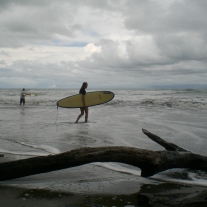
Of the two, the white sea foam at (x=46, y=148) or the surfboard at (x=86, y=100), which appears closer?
the white sea foam at (x=46, y=148)

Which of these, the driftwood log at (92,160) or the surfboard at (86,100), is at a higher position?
the surfboard at (86,100)

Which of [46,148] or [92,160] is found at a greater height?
[92,160]

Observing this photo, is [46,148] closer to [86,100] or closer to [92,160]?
[92,160]

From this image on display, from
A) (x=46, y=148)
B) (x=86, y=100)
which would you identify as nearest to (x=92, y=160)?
(x=46, y=148)

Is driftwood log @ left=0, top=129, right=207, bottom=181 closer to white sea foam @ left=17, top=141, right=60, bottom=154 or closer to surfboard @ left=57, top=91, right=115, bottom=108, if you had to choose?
white sea foam @ left=17, top=141, right=60, bottom=154

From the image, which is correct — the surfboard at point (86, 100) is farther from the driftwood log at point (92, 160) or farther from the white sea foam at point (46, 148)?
the driftwood log at point (92, 160)

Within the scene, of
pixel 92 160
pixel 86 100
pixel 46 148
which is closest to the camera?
pixel 92 160

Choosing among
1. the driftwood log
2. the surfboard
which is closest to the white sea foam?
the driftwood log

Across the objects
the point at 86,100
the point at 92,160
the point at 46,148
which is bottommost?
the point at 46,148

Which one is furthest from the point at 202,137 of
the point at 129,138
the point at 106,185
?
the point at 106,185

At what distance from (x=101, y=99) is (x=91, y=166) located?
31.4ft

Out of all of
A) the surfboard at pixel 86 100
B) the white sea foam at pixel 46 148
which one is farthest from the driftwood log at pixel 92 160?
the surfboard at pixel 86 100

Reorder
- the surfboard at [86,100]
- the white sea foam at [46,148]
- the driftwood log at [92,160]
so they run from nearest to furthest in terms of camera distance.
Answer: the driftwood log at [92,160] → the white sea foam at [46,148] → the surfboard at [86,100]

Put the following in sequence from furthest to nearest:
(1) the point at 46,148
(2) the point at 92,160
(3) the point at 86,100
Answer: (3) the point at 86,100, (1) the point at 46,148, (2) the point at 92,160
